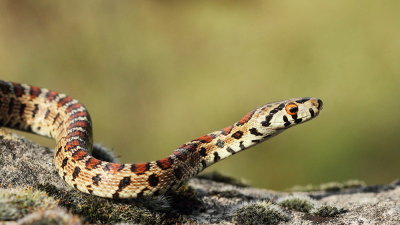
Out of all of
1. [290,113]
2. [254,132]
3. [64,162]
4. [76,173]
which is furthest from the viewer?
[254,132]

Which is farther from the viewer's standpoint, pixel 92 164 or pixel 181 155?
pixel 181 155

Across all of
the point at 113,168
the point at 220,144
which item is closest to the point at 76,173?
the point at 113,168

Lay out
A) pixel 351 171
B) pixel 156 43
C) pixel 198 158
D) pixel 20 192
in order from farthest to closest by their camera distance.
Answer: pixel 156 43
pixel 351 171
pixel 198 158
pixel 20 192

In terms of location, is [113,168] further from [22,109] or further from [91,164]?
[22,109]

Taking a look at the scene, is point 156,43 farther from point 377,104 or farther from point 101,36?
point 377,104

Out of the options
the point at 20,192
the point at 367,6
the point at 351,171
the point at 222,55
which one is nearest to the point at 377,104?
the point at 351,171

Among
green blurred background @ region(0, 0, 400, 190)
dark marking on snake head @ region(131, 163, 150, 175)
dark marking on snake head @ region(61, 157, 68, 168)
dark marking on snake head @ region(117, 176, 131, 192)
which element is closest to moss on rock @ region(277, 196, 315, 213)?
dark marking on snake head @ region(131, 163, 150, 175)
